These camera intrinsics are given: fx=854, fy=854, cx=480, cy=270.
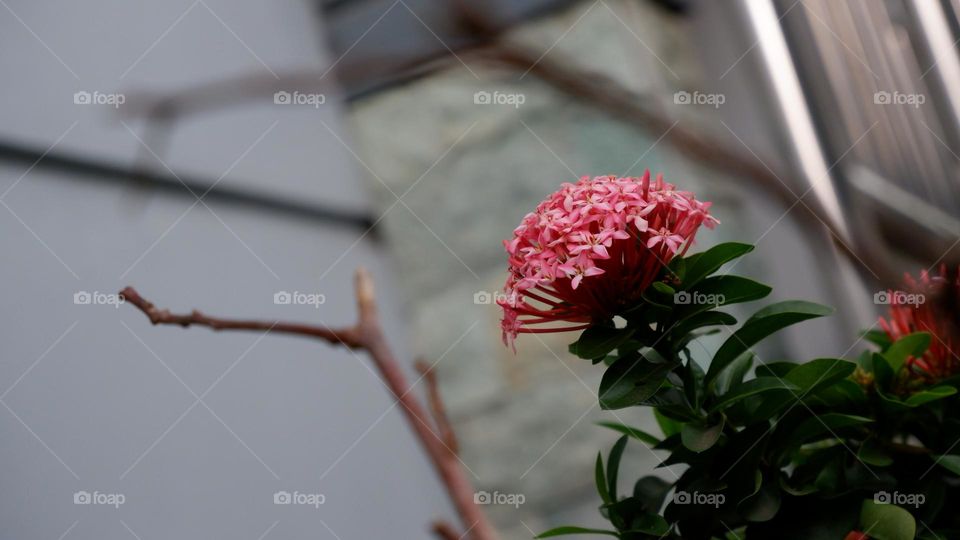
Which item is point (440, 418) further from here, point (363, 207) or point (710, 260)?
point (363, 207)

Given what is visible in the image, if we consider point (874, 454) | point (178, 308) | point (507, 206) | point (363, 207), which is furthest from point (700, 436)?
point (363, 207)

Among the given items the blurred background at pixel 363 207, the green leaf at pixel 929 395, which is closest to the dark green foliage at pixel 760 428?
the green leaf at pixel 929 395

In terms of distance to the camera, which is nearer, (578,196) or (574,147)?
(578,196)

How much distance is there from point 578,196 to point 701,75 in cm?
95

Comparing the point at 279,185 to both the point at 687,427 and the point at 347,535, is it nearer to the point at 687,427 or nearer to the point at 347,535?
the point at 347,535

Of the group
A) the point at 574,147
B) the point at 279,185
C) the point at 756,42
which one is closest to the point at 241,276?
the point at 279,185

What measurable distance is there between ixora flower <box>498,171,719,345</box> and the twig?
0.07m

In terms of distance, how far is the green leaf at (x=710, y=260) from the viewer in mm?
479

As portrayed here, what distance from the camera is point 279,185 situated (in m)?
1.28

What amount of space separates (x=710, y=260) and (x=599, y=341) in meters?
0.08

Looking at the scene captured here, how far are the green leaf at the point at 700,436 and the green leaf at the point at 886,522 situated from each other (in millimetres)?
90

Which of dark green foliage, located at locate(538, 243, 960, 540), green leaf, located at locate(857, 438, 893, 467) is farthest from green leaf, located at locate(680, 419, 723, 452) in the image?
green leaf, located at locate(857, 438, 893, 467)

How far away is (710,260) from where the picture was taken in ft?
1.58

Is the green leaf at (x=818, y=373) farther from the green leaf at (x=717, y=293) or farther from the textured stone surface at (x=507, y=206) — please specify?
the textured stone surface at (x=507, y=206)
